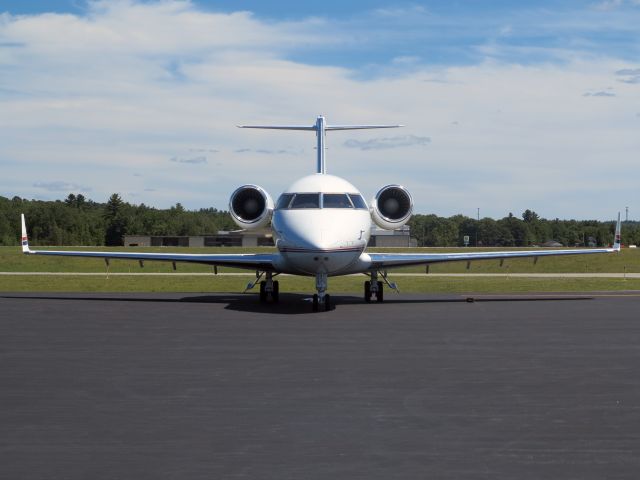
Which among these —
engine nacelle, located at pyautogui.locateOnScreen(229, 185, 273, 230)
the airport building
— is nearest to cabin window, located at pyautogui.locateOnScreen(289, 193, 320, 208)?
engine nacelle, located at pyautogui.locateOnScreen(229, 185, 273, 230)

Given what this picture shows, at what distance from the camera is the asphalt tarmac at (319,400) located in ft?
21.1

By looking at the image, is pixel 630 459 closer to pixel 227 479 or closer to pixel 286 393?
pixel 227 479

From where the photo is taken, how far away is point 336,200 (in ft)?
71.2

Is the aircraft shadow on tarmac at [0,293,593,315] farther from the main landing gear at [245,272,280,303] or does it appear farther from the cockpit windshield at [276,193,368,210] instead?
the cockpit windshield at [276,193,368,210]

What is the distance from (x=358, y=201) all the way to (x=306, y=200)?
170cm

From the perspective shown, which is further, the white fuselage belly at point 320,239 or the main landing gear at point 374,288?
the main landing gear at point 374,288

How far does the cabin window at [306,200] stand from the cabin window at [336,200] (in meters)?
0.18

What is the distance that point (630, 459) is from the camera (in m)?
6.49

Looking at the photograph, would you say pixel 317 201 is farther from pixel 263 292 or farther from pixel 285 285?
pixel 285 285

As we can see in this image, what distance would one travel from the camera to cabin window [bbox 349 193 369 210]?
22219 mm

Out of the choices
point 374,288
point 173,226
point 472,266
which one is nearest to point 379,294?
point 374,288

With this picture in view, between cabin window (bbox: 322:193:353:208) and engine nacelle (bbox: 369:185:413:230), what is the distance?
3.31 m

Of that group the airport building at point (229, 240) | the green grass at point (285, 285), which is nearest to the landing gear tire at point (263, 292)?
the green grass at point (285, 285)

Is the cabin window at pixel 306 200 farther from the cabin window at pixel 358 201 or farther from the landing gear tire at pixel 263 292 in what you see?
the landing gear tire at pixel 263 292
